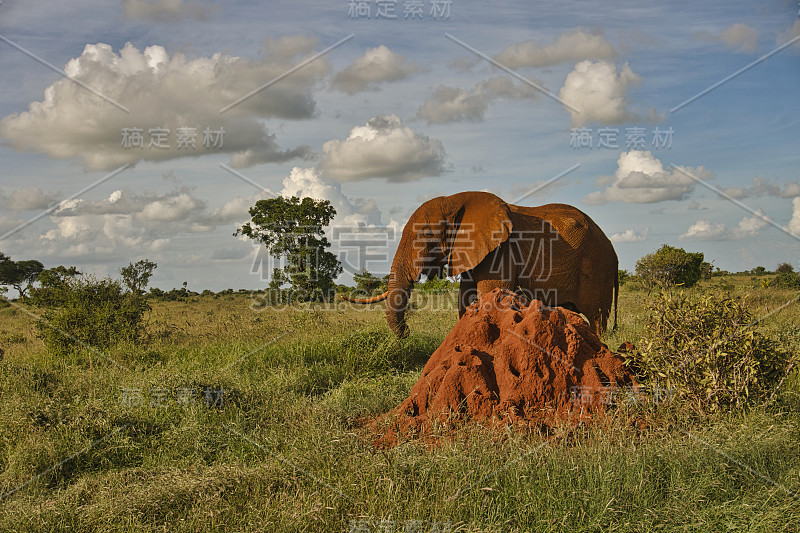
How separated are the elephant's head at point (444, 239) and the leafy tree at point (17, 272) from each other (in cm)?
4311

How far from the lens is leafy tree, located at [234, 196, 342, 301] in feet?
73.4

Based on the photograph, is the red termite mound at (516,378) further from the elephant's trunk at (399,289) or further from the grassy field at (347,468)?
the elephant's trunk at (399,289)

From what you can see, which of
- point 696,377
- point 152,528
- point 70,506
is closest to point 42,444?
point 70,506

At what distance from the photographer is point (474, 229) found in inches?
372

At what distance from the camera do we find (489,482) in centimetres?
425

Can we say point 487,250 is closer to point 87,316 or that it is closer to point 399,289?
point 399,289

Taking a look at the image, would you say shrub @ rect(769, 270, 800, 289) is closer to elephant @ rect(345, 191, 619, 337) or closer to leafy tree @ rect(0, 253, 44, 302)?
elephant @ rect(345, 191, 619, 337)

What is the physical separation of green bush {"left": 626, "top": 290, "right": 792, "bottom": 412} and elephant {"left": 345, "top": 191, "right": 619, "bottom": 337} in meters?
3.62

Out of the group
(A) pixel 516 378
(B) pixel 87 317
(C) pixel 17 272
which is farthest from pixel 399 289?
(C) pixel 17 272

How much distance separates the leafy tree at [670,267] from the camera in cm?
2761

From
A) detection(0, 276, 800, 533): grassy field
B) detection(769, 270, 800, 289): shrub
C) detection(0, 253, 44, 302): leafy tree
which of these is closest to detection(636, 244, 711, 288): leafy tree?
detection(769, 270, 800, 289): shrub

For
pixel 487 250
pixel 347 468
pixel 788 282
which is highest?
pixel 487 250

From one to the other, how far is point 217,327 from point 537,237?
22.2 feet

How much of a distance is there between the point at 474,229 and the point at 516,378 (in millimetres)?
4231
